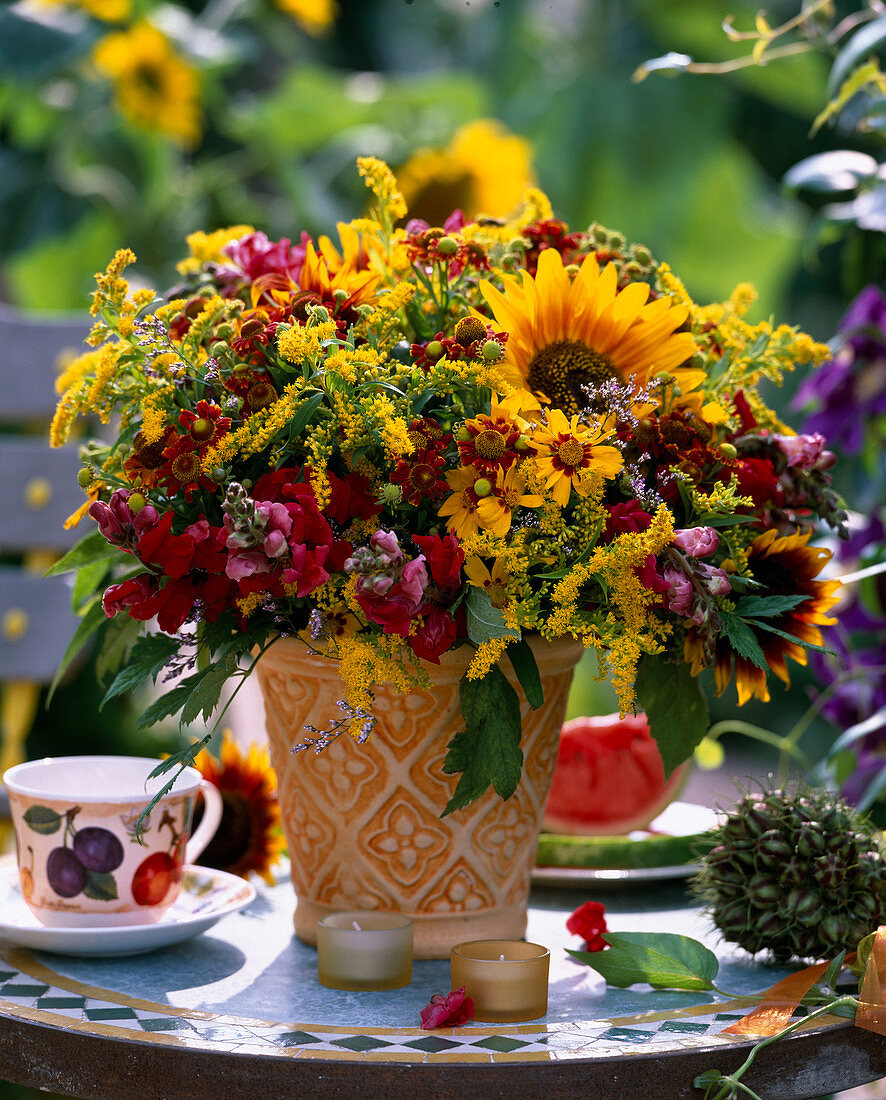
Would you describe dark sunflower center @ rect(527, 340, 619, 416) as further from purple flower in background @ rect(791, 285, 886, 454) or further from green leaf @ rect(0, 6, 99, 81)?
green leaf @ rect(0, 6, 99, 81)

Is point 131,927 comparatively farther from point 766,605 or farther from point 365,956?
point 766,605

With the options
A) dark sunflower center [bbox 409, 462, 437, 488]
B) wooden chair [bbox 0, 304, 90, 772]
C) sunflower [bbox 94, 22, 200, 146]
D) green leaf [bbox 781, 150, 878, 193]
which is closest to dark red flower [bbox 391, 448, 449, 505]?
dark sunflower center [bbox 409, 462, 437, 488]

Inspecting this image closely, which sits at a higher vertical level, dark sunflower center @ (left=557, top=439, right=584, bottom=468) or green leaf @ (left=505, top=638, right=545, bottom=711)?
dark sunflower center @ (left=557, top=439, right=584, bottom=468)

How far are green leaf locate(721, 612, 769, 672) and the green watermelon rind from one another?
0.97 ft

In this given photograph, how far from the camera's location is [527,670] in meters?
0.61

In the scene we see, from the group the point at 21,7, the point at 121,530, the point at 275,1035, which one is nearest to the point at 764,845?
the point at 275,1035

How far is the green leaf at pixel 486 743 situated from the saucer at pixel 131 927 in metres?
0.19

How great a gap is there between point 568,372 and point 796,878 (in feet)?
1.01

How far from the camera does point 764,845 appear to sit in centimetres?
67

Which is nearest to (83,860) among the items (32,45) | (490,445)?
(490,445)

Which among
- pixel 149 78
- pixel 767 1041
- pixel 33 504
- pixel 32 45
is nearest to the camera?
pixel 767 1041

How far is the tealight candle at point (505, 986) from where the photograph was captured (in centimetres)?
59

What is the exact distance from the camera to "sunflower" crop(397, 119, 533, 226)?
2.32m

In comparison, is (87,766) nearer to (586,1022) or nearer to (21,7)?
(586,1022)
